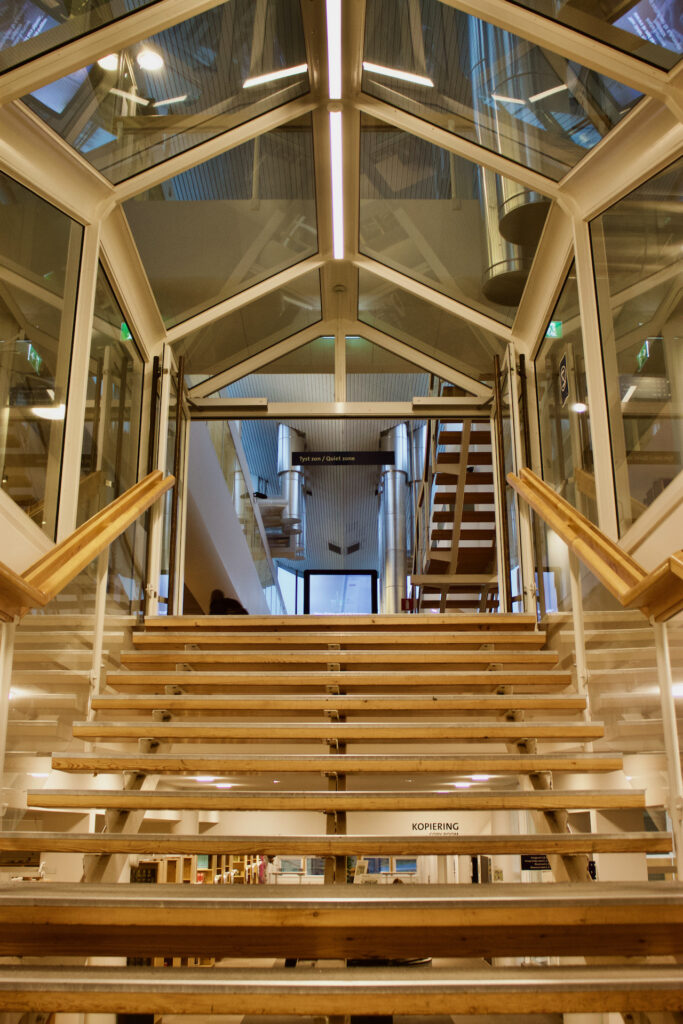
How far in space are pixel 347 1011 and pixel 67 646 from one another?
2.69 m

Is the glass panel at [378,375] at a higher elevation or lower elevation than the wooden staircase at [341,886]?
higher

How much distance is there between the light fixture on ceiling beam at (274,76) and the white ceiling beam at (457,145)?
549mm

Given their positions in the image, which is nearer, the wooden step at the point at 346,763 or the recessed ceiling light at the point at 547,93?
the wooden step at the point at 346,763

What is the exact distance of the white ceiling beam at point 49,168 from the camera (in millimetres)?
4289

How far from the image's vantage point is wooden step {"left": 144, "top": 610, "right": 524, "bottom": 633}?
5652 mm

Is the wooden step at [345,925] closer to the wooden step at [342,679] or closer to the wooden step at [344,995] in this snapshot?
the wooden step at [344,995]

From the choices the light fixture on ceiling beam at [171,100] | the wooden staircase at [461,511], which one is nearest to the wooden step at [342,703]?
the light fixture on ceiling beam at [171,100]

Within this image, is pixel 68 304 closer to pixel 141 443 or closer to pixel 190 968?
pixel 141 443

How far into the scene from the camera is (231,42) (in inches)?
221

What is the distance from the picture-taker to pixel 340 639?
17.3ft

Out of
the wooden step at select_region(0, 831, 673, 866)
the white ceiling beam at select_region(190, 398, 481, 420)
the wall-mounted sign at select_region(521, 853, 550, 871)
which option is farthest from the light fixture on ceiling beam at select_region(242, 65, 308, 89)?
the wall-mounted sign at select_region(521, 853, 550, 871)

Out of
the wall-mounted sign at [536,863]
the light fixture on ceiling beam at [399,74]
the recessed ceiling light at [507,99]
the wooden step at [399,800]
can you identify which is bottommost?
the wall-mounted sign at [536,863]

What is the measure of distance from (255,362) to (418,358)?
4.89 feet

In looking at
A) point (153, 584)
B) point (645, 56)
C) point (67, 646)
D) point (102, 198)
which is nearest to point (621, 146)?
point (645, 56)
